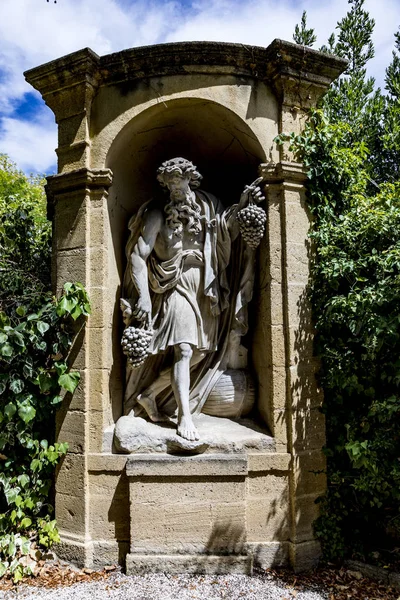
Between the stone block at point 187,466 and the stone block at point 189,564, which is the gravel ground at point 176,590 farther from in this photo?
the stone block at point 187,466

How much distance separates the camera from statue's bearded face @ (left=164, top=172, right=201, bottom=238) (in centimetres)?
397

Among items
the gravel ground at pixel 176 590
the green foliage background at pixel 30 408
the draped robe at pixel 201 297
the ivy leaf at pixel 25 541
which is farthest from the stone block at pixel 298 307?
the ivy leaf at pixel 25 541

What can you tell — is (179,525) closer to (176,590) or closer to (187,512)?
(187,512)

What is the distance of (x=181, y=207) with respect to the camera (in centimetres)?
400

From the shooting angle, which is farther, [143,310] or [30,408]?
[143,310]

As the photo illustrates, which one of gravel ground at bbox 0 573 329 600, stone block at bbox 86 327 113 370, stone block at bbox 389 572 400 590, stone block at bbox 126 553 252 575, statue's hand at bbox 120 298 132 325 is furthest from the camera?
statue's hand at bbox 120 298 132 325

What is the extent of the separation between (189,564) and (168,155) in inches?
141

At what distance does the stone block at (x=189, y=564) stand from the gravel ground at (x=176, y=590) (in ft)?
0.13

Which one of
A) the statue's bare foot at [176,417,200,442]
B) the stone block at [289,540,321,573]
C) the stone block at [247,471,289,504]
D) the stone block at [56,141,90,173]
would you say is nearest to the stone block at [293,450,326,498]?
the stone block at [247,471,289,504]

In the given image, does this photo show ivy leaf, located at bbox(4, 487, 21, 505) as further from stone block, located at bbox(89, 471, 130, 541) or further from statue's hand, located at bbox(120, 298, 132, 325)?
statue's hand, located at bbox(120, 298, 132, 325)

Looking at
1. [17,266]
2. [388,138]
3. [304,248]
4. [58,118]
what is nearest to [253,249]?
[304,248]

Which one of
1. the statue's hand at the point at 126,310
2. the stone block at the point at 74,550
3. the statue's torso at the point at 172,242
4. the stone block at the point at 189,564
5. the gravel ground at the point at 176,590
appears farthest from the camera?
the statue's torso at the point at 172,242

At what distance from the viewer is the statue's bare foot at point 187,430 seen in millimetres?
3639

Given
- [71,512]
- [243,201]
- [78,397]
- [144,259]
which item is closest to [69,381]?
[78,397]
